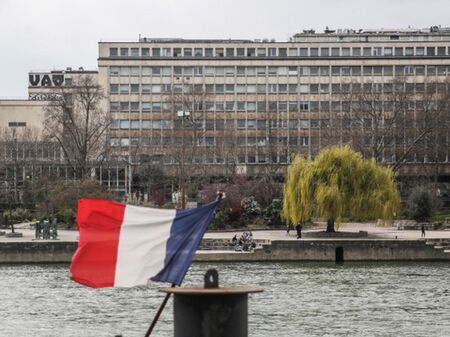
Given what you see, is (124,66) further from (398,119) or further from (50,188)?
(50,188)

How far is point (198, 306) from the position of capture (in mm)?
13031

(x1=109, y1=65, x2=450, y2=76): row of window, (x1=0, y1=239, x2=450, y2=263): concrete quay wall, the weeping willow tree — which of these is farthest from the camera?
(x1=109, y1=65, x2=450, y2=76): row of window

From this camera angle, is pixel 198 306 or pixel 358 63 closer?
pixel 198 306

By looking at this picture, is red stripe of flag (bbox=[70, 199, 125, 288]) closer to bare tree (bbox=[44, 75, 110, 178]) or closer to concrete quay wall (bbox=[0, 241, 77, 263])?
concrete quay wall (bbox=[0, 241, 77, 263])

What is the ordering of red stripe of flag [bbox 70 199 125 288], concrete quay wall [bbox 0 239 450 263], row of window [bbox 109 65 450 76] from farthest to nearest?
row of window [bbox 109 65 450 76] < concrete quay wall [bbox 0 239 450 263] < red stripe of flag [bbox 70 199 125 288]

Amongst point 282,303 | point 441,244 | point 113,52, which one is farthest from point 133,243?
point 113,52

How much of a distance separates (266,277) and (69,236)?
25.9 metres

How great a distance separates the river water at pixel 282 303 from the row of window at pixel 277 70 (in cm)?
8569

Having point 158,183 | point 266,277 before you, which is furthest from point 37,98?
point 266,277

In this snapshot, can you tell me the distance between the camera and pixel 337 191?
247 ft

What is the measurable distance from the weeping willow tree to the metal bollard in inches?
2449

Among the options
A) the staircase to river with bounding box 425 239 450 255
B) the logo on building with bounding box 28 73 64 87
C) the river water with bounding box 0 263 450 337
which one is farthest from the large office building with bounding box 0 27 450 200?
the river water with bounding box 0 263 450 337

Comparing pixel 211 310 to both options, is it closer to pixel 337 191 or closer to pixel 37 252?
pixel 37 252

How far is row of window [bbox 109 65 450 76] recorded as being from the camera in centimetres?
14712
